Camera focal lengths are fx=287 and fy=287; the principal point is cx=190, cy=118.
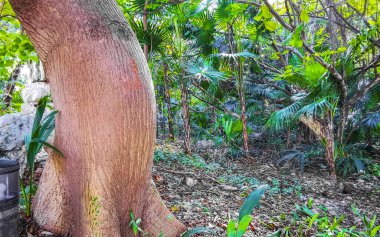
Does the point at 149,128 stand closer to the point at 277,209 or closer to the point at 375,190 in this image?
the point at 277,209

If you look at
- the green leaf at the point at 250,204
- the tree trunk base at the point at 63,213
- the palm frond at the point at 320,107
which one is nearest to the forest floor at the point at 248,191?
the tree trunk base at the point at 63,213

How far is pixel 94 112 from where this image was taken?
1761 mm

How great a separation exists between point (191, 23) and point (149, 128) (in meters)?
4.23

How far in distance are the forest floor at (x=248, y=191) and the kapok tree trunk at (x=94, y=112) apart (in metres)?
0.44

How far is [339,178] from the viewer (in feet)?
15.0

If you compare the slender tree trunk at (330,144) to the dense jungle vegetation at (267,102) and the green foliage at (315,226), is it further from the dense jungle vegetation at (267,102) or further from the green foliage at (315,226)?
the green foliage at (315,226)

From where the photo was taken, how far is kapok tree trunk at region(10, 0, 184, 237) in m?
1.76

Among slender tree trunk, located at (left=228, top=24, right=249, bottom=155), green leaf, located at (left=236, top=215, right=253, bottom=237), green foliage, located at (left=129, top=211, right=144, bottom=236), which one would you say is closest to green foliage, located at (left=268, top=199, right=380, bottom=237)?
green leaf, located at (left=236, top=215, right=253, bottom=237)

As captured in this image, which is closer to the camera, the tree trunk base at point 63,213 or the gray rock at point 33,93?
the tree trunk base at point 63,213

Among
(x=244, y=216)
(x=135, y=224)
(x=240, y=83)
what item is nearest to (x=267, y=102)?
(x=240, y=83)

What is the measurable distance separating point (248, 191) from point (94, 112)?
234 centimetres

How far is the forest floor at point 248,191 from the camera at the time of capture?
2623 mm

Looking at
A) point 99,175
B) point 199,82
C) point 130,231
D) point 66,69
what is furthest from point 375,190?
point 66,69

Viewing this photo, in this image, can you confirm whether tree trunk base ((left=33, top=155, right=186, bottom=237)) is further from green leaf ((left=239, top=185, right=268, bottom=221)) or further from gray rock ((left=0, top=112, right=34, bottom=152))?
gray rock ((left=0, top=112, right=34, bottom=152))
